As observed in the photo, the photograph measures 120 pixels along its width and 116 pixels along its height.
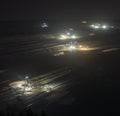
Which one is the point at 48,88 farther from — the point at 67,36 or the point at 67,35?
the point at 67,35

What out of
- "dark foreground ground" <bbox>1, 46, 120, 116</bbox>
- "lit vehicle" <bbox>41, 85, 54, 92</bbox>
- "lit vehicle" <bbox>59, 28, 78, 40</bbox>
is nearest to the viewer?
"dark foreground ground" <bbox>1, 46, 120, 116</bbox>

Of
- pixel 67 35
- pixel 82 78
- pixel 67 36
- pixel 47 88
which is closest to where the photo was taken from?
pixel 47 88

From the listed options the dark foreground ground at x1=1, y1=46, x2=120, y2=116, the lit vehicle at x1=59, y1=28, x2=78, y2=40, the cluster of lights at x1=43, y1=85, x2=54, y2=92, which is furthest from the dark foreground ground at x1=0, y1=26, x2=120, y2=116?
the lit vehicle at x1=59, y1=28, x2=78, y2=40

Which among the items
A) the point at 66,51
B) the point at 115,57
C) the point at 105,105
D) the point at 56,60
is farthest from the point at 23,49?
the point at 105,105

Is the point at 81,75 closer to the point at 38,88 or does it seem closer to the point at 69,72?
the point at 69,72

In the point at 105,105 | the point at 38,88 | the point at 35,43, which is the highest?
the point at 35,43

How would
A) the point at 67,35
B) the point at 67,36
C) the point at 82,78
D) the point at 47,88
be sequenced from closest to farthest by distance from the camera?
the point at 47,88
the point at 82,78
the point at 67,36
the point at 67,35

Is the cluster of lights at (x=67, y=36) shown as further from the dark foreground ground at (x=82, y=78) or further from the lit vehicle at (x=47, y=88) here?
the lit vehicle at (x=47, y=88)

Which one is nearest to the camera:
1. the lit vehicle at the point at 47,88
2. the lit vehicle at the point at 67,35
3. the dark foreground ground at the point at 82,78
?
the dark foreground ground at the point at 82,78

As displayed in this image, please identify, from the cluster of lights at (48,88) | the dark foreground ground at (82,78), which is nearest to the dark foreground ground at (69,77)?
the dark foreground ground at (82,78)

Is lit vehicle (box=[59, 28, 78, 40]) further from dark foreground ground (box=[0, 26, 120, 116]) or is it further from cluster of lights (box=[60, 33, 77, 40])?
dark foreground ground (box=[0, 26, 120, 116])

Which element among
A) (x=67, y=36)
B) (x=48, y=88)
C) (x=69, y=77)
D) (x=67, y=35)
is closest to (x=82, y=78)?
(x=69, y=77)
